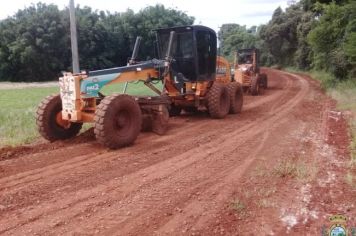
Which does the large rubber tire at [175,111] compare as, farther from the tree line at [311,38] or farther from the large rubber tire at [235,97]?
the tree line at [311,38]

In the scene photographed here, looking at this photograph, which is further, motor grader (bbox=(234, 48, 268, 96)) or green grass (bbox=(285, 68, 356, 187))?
motor grader (bbox=(234, 48, 268, 96))

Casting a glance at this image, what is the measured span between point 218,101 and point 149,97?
9.15 ft

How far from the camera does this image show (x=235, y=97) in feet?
42.2

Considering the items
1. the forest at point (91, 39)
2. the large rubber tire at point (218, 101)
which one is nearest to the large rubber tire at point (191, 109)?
the large rubber tire at point (218, 101)

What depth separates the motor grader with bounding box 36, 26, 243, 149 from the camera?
316 inches

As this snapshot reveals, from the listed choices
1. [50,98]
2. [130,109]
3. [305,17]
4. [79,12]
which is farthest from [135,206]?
[79,12]

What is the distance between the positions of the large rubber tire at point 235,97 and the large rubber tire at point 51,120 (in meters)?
5.37

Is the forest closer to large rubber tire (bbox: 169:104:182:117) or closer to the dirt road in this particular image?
large rubber tire (bbox: 169:104:182:117)

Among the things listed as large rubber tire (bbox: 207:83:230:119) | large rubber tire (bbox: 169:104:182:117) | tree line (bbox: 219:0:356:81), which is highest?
tree line (bbox: 219:0:356:81)

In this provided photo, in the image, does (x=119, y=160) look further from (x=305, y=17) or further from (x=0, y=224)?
(x=305, y=17)

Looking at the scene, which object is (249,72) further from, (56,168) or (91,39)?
(91,39)

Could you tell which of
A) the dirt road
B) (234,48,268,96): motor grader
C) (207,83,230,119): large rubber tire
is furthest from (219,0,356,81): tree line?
the dirt road

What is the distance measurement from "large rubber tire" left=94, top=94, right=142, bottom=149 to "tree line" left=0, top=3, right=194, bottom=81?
37.0m

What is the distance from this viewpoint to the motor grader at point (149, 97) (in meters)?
8.03
